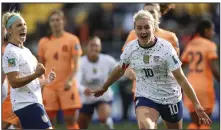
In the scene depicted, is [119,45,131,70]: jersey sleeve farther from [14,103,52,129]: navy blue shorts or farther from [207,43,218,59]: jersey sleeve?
[207,43,218,59]: jersey sleeve

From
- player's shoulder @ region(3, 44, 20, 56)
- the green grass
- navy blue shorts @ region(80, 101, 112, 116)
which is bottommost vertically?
the green grass

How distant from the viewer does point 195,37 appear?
12.9m

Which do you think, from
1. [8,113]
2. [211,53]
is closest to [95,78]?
[211,53]

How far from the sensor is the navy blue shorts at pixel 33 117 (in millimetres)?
8492

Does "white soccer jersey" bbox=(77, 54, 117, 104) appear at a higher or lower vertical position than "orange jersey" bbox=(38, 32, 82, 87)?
lower

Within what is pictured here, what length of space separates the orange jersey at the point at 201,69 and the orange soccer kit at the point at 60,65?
1992 mm

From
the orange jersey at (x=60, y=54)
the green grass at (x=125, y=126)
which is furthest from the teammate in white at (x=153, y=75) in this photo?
the green grass at (x=125, y=126)

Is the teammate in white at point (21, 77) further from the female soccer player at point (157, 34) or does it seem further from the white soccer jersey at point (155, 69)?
the female soccer player at point (157, 34)

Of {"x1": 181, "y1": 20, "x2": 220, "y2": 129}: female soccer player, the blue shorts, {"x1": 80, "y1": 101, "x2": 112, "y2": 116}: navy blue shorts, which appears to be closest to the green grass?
{"x1": 80, "y1": 101, "x2": 112, "y2": 116}: navy blue shorts

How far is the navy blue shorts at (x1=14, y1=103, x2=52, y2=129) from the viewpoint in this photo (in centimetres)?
849

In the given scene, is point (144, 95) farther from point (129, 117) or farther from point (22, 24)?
point (129, 117)

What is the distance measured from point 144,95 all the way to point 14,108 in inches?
62.4

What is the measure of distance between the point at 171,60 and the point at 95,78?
531cm

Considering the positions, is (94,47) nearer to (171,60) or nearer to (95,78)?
(95,78)
